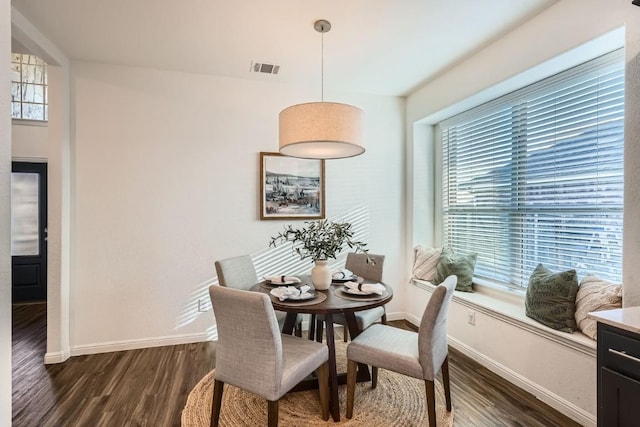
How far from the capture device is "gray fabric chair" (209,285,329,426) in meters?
1.75

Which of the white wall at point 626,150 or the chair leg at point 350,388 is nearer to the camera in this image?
the white wall at point 626,150

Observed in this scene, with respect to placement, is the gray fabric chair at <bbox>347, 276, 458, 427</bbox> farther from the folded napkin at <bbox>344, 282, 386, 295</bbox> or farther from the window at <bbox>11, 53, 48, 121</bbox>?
the window at <bbox>11, 53, 48, 121</bbox>

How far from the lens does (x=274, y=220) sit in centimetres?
363

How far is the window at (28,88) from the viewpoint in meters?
4.57

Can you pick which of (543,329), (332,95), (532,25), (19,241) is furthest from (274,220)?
(19,241)

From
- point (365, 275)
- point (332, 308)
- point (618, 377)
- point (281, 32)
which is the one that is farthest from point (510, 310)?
point (281, 32)

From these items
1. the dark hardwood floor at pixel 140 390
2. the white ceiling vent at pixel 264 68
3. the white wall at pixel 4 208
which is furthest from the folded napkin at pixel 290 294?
the white ceiling vent at pixel 264 68

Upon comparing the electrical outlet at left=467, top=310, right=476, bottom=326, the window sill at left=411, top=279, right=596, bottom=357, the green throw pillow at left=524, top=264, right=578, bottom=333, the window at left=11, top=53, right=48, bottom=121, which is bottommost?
the electrical outlet at left=467, top=310, right=476, bottom=326

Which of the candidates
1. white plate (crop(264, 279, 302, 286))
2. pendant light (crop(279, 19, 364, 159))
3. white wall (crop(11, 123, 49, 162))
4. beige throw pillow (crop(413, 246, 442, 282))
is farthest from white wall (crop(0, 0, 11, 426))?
white wall (crop(11, 123, 49, 162))

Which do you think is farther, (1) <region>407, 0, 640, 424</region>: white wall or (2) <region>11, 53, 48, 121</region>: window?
(2) <region>11, 53, 48, 121</region>: window

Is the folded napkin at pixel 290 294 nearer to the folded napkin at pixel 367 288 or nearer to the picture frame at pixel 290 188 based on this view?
the folded napkin at pixel 367 288

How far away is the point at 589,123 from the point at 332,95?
7.76ft

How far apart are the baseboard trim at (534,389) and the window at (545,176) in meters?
0.71

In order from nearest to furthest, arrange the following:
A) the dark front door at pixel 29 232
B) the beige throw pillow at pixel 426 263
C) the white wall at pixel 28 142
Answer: the beige throw pillow at pixel 426 263 → the white wall at pixel 28 142 → the dark front door at pixel 29 232
